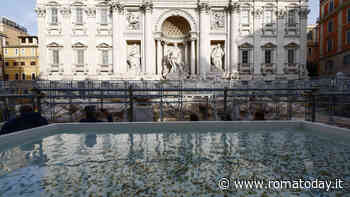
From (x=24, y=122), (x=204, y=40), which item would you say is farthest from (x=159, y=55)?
(x=24, y=122)

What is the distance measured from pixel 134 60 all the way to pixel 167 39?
5.15 metres

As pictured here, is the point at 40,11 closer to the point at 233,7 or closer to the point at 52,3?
the point at 52,3

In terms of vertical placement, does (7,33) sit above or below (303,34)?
above

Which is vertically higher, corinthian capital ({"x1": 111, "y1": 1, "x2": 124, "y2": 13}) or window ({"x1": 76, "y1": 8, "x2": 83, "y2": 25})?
corinthian capital ({"x1": 111, "y1": 1, "x2": 124, "y2": 13})

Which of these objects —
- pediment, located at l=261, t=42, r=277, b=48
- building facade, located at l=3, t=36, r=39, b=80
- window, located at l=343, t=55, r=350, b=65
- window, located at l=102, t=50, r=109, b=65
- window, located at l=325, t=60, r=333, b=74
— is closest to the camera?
window, located at l=102, t=50, r=109, b=65

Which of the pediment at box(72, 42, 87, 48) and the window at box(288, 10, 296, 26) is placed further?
the window at box(288, 10, 296, 26)

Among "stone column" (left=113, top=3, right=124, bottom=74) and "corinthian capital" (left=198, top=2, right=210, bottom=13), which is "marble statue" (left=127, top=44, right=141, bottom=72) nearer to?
"stone column" (left=113, top=3, right=124, bottom=74)

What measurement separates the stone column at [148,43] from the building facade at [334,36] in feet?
85.3

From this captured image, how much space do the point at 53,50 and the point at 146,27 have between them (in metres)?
11.8

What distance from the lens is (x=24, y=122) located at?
4.47 m

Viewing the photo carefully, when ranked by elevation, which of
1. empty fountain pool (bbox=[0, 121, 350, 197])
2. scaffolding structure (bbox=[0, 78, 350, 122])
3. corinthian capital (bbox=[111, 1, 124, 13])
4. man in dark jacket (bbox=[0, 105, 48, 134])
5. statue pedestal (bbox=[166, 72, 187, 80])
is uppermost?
corinthian capital (bbox=[111, 1, 124, 13])

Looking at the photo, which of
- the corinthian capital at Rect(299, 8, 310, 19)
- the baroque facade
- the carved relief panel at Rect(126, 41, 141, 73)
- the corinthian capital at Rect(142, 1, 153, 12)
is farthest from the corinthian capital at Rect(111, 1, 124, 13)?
the corinthian capital at Rect(299, 8, 310, 19)

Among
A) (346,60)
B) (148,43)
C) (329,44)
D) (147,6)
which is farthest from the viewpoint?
(329,44)

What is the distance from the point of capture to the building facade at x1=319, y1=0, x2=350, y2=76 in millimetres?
26389
